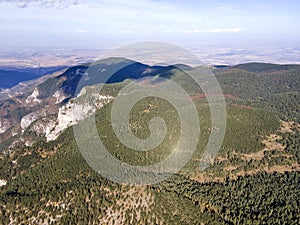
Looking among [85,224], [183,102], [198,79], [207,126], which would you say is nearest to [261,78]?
[198,79]

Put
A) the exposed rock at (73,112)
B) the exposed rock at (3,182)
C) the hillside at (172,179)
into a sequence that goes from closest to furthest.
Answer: the hillside at (172,179), the exposed rock at (3,182), the exposed rock at (73,112)

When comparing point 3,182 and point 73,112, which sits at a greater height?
point 73,112

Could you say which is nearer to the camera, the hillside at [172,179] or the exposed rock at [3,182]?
the hillside at [172,179]

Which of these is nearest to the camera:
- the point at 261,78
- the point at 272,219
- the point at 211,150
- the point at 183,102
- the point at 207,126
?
the point at 272,219

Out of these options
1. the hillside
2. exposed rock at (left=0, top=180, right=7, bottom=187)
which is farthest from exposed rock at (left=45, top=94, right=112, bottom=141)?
exposed rock at (left=0, top=180, right=7, bottom=187)

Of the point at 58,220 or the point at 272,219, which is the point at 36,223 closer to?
the point at 58,220

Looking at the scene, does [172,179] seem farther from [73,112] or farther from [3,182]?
[73,112]

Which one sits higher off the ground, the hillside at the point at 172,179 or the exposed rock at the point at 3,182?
the hillside at the point at 172,179

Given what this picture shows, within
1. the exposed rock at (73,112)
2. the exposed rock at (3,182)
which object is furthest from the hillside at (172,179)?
the exposed rock at (73,112)

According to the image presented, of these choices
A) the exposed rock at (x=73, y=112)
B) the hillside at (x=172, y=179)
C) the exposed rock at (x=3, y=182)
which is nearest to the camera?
the hillside at (x=172, y=179)

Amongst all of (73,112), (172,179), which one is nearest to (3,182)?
(73,112)

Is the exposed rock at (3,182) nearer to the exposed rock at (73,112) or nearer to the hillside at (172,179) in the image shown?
the hillside at (172,179)
